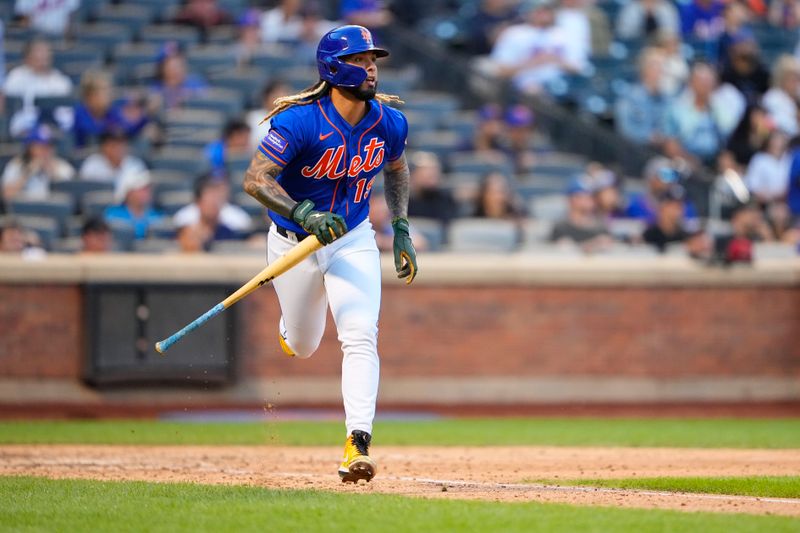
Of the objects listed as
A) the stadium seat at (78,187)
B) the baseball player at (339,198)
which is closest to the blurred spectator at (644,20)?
the stadium seat at (78,187)

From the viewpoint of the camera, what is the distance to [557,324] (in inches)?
544

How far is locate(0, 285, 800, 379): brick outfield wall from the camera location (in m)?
13.4

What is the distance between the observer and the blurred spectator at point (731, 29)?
1841cm

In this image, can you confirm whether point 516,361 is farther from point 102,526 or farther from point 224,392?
point 102,526

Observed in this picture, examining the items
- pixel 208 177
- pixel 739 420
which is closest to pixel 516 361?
pixel 739 420

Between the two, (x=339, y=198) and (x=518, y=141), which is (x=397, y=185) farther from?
(x=518, y=141)

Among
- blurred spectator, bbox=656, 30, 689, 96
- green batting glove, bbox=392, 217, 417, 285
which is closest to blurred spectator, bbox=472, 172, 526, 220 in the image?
blurred spectator, bbox=656, 30, 689, 96

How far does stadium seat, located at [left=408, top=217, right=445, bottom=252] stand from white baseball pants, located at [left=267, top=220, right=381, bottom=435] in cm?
641

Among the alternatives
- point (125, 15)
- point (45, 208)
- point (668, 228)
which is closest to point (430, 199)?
point (668, 228)

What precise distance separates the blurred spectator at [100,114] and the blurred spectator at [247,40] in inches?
71.3

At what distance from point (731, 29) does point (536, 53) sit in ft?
10.4

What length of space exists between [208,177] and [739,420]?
5.50m

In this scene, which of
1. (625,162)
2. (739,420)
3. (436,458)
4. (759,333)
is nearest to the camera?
(436,458)

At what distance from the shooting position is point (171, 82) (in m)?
15.5
